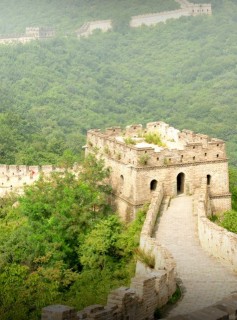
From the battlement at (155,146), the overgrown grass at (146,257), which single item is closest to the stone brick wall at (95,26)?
the battlement at (155,146)

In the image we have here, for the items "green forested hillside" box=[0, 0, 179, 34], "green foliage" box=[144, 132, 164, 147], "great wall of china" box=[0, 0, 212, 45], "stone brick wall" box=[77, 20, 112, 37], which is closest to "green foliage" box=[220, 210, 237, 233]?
"green foliage" box=[144, 132, 164, 147]

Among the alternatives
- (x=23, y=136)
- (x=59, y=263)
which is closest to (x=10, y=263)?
(x=59, y=263)

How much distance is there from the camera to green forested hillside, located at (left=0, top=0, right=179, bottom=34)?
14438 centimetres

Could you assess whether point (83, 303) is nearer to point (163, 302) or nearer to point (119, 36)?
point (163, 302)

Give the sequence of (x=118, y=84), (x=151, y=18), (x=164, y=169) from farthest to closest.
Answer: (x=151, y=18)
(x=118, y=84)
(x=164, y=169)

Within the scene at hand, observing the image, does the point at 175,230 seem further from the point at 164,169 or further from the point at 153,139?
the point at 153,139

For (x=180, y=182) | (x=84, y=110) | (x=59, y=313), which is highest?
(x=84, y=110)

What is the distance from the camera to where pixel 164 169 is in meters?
28.5

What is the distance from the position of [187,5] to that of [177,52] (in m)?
19.8

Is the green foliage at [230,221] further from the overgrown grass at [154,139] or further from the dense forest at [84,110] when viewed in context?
the overgrown grass at [154,139]

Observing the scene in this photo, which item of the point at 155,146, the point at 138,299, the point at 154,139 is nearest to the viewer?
the point at 138,299

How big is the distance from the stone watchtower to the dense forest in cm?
87

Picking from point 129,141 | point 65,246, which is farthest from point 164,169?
point 65,246

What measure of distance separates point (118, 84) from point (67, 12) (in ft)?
167
